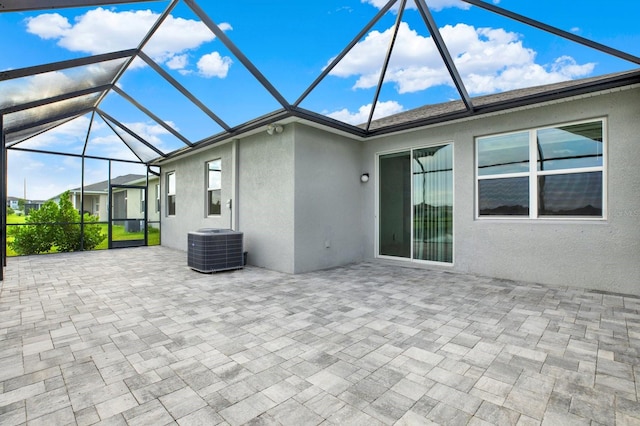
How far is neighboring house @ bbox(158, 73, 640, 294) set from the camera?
431 cm

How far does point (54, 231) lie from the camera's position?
8.87 meters

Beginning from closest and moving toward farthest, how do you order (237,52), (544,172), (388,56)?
(237,52) → (388,56) → (544,172)

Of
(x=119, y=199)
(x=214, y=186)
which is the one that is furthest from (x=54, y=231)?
(x=214, y=186)

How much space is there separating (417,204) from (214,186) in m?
5.15

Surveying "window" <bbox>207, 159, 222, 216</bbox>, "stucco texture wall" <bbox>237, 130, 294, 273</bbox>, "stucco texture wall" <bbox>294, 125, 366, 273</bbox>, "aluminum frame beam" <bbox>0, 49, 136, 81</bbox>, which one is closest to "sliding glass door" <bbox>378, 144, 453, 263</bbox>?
"stucco texture wall" <bbox>294, 125, 366, 273</bbox>

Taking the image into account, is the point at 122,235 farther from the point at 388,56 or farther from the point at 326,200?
the point at 388,56

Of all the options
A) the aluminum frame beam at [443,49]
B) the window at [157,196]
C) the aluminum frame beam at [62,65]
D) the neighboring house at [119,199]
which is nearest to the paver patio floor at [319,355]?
the aluminum frame beam at [62,65]

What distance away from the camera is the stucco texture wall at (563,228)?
4.16 metres

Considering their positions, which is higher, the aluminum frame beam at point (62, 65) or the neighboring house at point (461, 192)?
the aluminum frame beam at point (62, 65)

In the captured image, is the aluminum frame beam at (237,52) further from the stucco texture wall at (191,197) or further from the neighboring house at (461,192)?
the stucco texture wall at (191,197)

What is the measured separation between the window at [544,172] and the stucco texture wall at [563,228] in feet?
0.45

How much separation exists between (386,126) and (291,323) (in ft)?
15.2

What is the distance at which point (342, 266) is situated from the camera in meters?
6.45

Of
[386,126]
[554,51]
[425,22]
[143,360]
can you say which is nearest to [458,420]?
[143,360]
